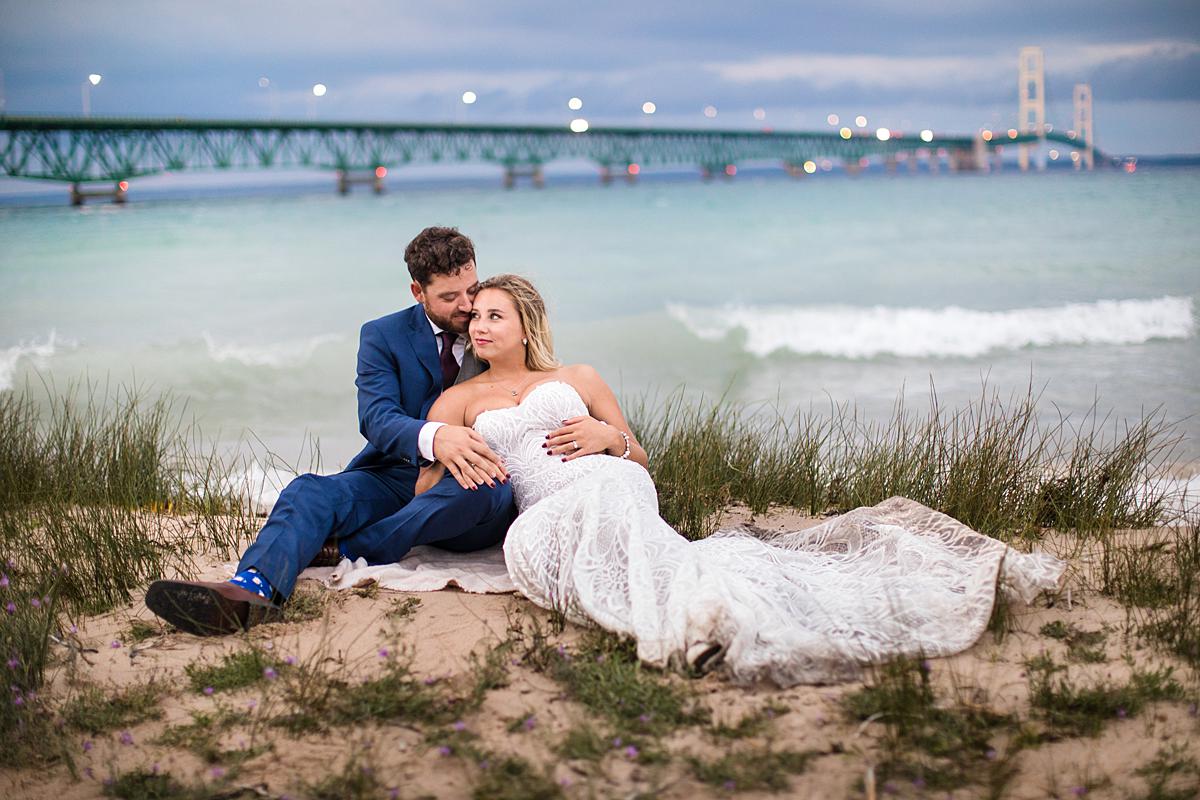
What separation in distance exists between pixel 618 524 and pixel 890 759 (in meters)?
1.16

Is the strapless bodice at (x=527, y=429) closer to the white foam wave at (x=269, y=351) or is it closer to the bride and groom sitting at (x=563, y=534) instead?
the bride and groom sitting at (x=563, y=534)

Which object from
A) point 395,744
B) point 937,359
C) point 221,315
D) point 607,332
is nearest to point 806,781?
point 395,744

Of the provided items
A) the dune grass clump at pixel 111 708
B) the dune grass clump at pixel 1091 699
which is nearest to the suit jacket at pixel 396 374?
the dune grass clump at pixel 111 708

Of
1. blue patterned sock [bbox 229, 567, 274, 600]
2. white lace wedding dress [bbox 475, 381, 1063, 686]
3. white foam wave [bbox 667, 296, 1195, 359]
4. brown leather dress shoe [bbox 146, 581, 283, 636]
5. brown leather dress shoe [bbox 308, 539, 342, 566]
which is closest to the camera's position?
white lace wedding dress [bbox 475, 381, 1063, 686]

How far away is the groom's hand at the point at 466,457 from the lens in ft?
12.5

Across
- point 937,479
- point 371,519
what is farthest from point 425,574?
point 937,479

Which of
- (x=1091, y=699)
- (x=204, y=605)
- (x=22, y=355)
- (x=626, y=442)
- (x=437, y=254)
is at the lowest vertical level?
(x=22, y=355)

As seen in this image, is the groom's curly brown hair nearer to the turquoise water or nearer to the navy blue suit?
the navy blue suit

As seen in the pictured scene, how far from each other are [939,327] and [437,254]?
43.0 feet

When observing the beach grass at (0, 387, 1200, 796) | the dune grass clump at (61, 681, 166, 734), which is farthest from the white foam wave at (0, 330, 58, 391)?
the dune grass clump at (61, 681, 166, 734)

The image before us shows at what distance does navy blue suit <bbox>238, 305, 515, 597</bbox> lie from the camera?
3746 mm

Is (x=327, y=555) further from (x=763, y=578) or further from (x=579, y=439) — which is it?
(x=763, y=578)

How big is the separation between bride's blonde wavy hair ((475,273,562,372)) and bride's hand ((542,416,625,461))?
0.29 m

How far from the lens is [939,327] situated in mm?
15945
